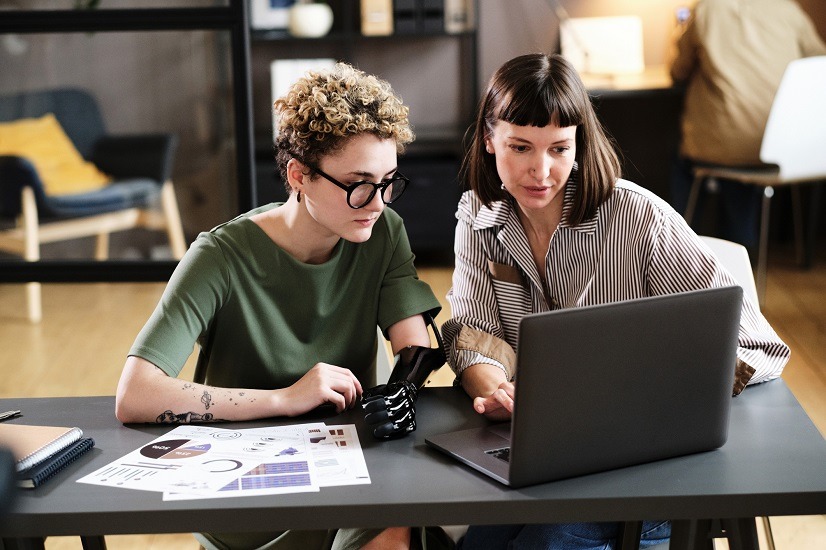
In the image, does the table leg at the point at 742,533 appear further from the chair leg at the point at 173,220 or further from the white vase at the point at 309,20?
the white vase at the point at 309,20

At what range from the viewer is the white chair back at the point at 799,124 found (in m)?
3.69

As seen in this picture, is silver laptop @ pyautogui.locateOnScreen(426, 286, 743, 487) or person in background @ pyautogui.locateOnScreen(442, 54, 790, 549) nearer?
silver laptop @ pyautogui.locateOnScreen(426, 286, 743, 487)

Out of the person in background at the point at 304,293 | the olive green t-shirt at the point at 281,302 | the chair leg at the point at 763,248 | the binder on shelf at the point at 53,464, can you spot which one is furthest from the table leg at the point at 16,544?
the chair leg at the point at 763,248

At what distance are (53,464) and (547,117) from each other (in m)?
0.88

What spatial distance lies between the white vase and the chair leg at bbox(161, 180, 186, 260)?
2.03 metres

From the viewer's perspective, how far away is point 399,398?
1.36 metres

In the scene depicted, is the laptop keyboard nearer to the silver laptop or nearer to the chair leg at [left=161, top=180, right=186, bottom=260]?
the silver laptop

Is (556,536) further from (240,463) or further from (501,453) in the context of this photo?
(240,463)

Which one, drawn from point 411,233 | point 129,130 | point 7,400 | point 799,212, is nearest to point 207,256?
point 7,400

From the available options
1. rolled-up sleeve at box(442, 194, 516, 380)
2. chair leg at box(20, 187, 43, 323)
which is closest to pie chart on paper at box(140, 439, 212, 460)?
rolled-up sleeve at box(442, 194, 516, 380)

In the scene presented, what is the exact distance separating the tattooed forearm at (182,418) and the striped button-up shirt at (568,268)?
1.34ft

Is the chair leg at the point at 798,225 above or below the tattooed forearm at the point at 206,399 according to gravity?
below

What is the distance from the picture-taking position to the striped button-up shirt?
5.17 ft

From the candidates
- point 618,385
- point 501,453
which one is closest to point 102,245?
point 501,453
